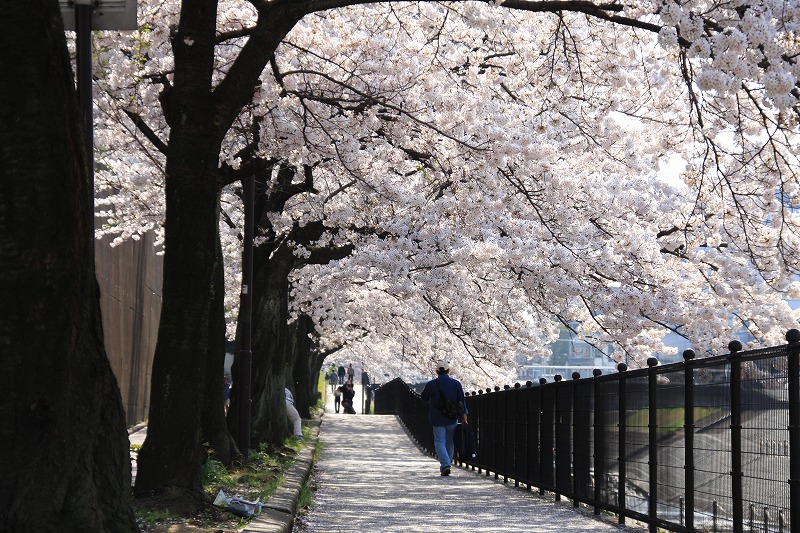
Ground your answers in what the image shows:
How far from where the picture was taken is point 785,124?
31.5ft

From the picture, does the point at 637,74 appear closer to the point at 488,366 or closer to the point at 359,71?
the point at 359,71

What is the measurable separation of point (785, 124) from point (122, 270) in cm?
1728

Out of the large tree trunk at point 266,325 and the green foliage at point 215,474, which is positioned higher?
the large tree trunk at point 266,325

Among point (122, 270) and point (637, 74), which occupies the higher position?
point (637, 74)

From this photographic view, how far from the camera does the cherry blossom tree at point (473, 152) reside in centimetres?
871

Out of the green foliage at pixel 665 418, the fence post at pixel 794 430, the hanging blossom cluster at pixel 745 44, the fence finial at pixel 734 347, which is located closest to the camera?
the fence post at pixel 794 430

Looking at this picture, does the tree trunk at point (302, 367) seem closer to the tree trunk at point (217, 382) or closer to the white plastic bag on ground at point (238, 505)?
the tree trunk at point (217, 382)

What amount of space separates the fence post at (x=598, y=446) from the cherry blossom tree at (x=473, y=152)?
7.11ft

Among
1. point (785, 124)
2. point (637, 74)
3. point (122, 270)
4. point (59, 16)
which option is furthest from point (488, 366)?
point (59, 16)

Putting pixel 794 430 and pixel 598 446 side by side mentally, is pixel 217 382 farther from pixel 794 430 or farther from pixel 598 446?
pixel 794 430

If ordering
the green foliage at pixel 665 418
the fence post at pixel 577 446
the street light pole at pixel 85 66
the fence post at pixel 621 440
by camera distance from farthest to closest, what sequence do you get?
the fence post at pixel 577 446 < the fence post at pixel 621 440 < the green foliage at pixel 665 418 < the street light pole at pixel 85 66

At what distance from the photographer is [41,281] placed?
5.00 meters

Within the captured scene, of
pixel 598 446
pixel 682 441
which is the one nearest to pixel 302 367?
pixel 598 446

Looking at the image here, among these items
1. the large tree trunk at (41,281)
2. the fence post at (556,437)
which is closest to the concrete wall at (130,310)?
the fence post at (556,437)
